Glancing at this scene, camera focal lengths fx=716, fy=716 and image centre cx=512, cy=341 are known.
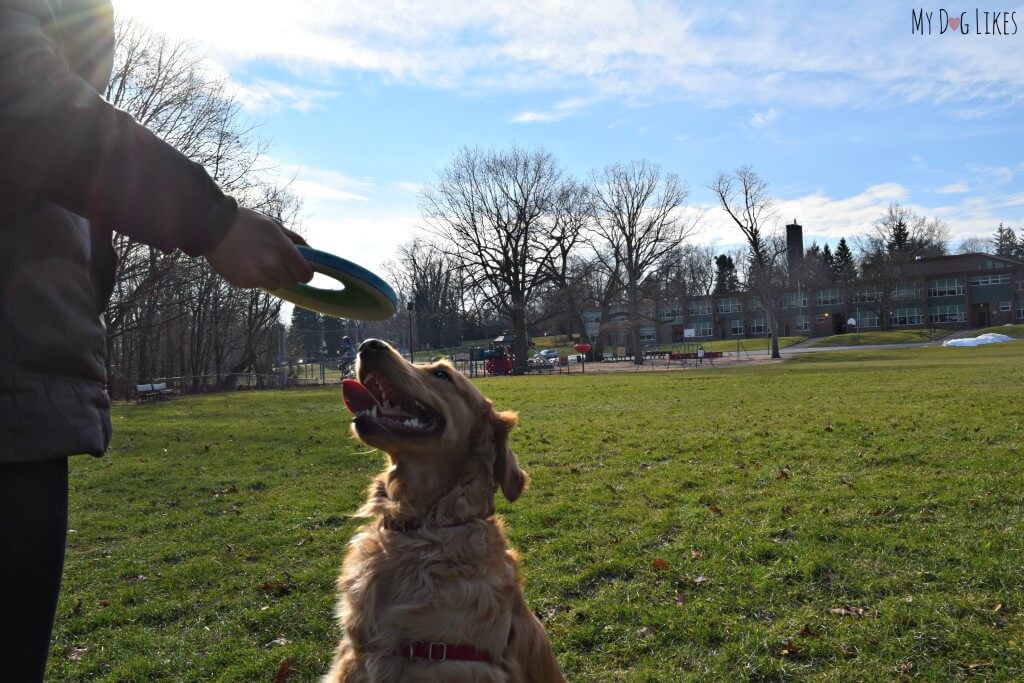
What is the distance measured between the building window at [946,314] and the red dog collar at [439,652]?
108 meters

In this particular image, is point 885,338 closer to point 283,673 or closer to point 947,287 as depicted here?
point 947,287

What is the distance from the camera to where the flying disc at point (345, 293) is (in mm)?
2049

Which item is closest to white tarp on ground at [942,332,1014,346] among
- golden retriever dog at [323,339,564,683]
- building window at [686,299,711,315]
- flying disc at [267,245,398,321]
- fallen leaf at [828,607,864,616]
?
building window at [686,299,711,315]

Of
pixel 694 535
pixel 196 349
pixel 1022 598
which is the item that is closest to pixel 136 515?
pixel 694 535

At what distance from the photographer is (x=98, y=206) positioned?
1.42m

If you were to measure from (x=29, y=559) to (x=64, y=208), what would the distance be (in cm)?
72

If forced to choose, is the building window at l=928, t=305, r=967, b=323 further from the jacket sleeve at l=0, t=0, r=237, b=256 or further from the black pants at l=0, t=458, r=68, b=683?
the black pants at l=0, t=458, r=68, b=683

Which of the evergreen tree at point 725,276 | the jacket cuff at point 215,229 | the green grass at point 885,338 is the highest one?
the evergreen tree at point 725,276

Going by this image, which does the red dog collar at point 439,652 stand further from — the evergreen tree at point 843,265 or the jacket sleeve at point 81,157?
the evergreen tree at point 843,265

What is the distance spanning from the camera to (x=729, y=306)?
373ft

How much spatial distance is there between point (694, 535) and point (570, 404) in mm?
15977

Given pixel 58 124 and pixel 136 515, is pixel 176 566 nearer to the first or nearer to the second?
pixel 136 515

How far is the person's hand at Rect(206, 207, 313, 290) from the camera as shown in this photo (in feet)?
5.42

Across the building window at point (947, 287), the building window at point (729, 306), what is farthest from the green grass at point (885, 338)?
the building window at point (729, 306)
